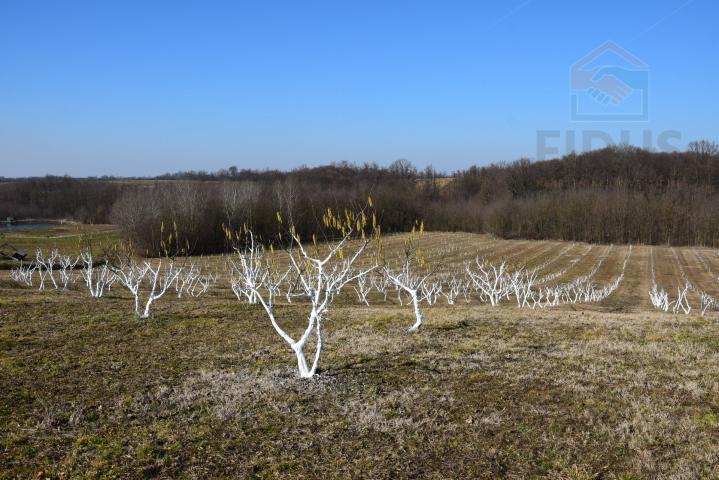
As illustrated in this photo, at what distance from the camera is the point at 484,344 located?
1198 centimetres

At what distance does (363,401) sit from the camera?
8.06m

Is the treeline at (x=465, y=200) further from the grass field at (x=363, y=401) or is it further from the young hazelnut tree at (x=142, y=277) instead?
the grass field at (x=363, y=401)

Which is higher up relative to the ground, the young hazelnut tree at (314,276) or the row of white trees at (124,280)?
the young hazelnut tree at (314,276)

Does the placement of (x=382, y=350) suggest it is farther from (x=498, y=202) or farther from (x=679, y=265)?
(x=498, y=202)

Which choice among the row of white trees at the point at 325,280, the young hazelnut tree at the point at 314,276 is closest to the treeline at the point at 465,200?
the row of white trees at the point at 325,280

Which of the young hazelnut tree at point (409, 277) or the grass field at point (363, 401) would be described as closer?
the grass field at point (363, 401)

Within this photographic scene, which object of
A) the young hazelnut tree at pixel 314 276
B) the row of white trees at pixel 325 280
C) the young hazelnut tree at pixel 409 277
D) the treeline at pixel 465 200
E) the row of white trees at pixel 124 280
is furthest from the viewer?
the treeline at pixel 465 200

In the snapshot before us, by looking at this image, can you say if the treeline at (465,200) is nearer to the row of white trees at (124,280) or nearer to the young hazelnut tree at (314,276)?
the row of white trees at (124,280)

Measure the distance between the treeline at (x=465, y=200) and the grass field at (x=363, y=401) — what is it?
28750mm

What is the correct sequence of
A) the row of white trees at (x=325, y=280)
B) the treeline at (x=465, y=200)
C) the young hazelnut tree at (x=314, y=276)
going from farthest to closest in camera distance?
1. the treeline at (x=465, y=200)
2. the row of white trees at (x=325, y=280)
3. the young hazelnut tree at (x=314, y=276)

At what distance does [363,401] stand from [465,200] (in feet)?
334

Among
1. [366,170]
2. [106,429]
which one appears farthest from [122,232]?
[366,170]

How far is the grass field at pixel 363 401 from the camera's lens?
6.07m

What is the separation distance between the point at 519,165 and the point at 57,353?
4502 inches
